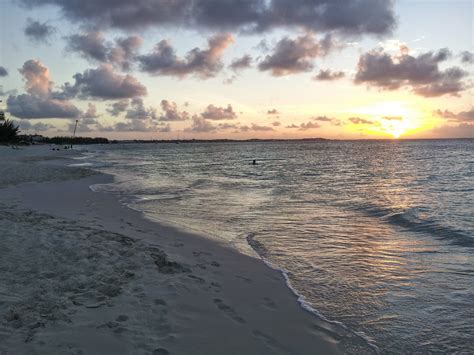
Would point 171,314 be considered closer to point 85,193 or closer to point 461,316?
point 461,316

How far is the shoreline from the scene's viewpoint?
4.39 meters

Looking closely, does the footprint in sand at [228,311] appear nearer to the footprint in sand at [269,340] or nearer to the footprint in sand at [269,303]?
the footprint in sand at [269,340]

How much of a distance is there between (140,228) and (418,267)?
24.1 feet

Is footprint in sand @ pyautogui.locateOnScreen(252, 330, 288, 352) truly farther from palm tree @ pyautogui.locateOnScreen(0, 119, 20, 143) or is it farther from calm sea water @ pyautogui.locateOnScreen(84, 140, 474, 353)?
palm tree @ pyautogui.locateOnScreen(0, 119, 20, 143)

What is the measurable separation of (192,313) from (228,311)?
57 centimetres

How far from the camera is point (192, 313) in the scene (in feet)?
17.6

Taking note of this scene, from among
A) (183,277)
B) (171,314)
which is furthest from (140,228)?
(171,314)

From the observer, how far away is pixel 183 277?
22.2ft

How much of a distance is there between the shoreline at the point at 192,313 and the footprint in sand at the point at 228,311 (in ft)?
0.05

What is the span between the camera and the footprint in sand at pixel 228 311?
5.34 metres

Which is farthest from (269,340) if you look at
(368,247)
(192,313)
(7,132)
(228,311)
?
(7,132)

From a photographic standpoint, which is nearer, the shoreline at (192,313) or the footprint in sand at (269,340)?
the shoreline at (192,313)

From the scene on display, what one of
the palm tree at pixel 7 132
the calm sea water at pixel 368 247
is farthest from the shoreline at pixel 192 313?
the palm tree at pixel 7 132

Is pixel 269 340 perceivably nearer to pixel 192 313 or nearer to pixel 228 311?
pixel 228 311
